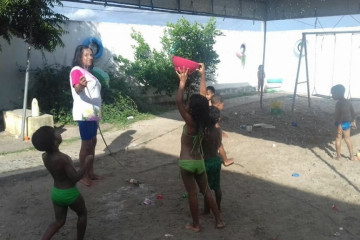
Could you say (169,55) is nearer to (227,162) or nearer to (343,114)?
(227,162)

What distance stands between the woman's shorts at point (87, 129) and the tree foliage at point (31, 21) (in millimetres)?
3475

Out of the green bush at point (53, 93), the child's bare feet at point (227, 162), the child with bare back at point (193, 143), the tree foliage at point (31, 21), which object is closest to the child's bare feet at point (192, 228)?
the child with bare back at point (193, 143)

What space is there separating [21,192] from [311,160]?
482 centimetres

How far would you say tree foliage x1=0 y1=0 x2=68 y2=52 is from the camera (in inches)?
287

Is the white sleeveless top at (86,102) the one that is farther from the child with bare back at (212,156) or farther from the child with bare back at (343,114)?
the child with bare back at (343,114)

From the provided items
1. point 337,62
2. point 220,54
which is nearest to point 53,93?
point 220,54

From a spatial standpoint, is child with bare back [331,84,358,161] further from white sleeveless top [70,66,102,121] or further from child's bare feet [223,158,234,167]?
white sleeveless top [70,66,102,121]

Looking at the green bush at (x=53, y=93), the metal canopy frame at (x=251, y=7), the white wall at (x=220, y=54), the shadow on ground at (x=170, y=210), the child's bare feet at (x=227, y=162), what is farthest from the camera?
the white wall at (x=220, y=54)

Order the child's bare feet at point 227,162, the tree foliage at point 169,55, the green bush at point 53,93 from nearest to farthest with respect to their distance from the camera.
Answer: the child's bare feet at point 227,162 < the green bush at point 53,93 < the tree foliage at point 169,55

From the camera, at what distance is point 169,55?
12.6m

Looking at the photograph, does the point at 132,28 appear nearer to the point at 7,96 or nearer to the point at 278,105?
the point at 7,96

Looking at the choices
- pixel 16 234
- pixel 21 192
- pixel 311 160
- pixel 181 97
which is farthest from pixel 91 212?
pixel 311 160

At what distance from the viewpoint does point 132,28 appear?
12914 millimetres

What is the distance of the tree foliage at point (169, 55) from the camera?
472 inches
